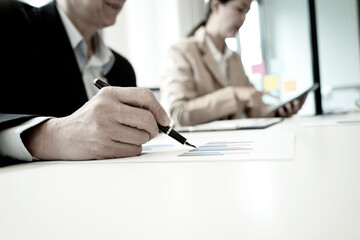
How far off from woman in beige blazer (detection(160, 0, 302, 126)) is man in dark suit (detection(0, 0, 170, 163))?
0.25m

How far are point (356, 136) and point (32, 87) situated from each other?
77 centimetres

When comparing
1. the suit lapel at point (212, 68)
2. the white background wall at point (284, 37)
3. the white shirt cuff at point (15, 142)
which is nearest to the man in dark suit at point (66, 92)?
the white shirt cuff at point (15, 142)

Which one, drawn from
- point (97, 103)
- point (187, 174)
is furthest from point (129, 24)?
point (187, 174)

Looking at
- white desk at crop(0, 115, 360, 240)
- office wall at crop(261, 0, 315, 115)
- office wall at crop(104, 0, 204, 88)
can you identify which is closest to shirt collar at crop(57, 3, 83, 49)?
white desk at crop(0, 115, 360, 240)

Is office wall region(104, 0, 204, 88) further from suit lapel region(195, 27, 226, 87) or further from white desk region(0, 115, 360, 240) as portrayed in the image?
white desk region(0, 115, 360, 240)

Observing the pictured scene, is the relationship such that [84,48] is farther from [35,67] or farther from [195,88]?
[195,88]

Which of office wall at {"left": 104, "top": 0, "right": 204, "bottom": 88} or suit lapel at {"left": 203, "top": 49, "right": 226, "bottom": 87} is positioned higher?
office wall at {"left": 104, "top": 0, "right": 204, "bottom": 88}

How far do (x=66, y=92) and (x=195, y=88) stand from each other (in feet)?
2.47

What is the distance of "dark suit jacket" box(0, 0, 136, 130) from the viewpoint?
840 mm

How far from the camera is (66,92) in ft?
2.90

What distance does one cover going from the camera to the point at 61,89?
2.89ft

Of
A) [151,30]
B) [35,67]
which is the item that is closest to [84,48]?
[35,67]

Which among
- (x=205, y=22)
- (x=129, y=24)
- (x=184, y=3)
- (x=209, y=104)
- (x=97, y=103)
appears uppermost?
(x=184, y=3)

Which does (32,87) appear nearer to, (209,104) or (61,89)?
(61,89)
